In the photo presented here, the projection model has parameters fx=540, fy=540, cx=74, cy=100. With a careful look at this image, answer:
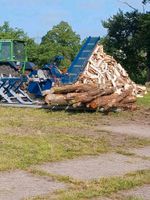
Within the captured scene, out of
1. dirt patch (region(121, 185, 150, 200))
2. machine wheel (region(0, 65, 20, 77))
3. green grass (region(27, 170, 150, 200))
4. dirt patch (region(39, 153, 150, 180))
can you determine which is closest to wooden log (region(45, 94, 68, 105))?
machine wheel (region(0, 65, 20, 77))

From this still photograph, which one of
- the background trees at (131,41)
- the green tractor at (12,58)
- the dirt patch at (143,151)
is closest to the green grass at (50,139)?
the dirt patch at (143,151)

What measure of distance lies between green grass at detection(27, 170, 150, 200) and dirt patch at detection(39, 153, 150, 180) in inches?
11.7

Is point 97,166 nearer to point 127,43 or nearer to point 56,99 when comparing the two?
point 56,99

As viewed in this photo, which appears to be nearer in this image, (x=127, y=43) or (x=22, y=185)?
(x=22, y=185)

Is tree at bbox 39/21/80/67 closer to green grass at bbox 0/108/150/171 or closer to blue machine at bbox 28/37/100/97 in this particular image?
blue machine at bbox 28/37/100/97

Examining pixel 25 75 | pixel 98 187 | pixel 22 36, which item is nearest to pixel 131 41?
pixel 22 36

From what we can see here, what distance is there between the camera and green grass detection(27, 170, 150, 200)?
6.46 meters

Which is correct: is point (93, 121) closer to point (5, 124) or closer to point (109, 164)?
point (5, 124)

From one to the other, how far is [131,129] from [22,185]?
20.9 ft

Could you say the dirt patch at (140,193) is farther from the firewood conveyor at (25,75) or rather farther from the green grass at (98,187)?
the firewood conveyor at (25,75)

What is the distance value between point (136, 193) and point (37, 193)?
1.24m

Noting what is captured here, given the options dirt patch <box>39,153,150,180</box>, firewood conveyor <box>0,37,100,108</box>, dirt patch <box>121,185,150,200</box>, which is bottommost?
dirt patch <box>121,185,150,200</box>

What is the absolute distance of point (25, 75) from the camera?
20109 millimetres

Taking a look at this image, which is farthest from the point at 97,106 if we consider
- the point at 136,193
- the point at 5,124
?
the point at 136,193
